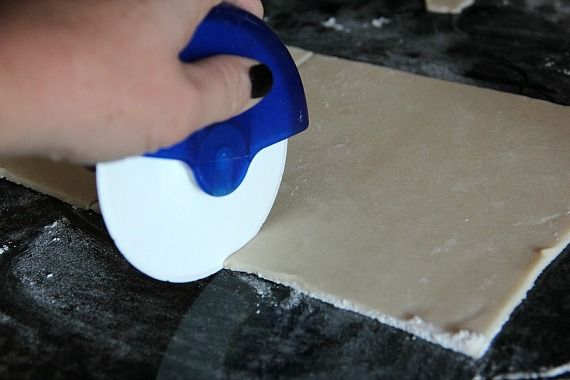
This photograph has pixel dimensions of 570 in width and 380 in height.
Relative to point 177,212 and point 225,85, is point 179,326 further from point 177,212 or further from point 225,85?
point 225,85

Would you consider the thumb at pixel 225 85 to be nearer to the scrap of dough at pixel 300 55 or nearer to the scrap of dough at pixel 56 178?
the scrap of dough at pixel 56 178

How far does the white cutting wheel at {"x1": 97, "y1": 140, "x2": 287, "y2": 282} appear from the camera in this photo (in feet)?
2.38

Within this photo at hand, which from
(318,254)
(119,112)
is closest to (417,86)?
(318,254)

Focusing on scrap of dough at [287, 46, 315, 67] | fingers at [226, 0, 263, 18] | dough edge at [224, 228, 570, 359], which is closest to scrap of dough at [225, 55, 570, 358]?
dough edge at [224, 228, 570, 359]

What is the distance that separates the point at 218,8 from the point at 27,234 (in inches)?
15.9

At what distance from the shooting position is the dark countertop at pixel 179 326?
0.74 m

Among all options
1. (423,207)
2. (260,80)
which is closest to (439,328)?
(423,207)

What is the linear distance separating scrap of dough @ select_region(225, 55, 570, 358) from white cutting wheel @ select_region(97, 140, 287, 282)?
0.12 ft

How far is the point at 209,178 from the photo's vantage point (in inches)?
30.4

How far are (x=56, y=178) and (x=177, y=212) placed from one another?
0.32 metres

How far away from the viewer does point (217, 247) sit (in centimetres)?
84

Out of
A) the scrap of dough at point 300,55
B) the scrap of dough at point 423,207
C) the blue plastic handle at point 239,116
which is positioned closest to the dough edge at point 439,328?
the scrap of dough at point 423,207

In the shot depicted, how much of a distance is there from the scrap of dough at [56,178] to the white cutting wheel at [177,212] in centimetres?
22

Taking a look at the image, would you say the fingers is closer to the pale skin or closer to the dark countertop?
the pale skin
